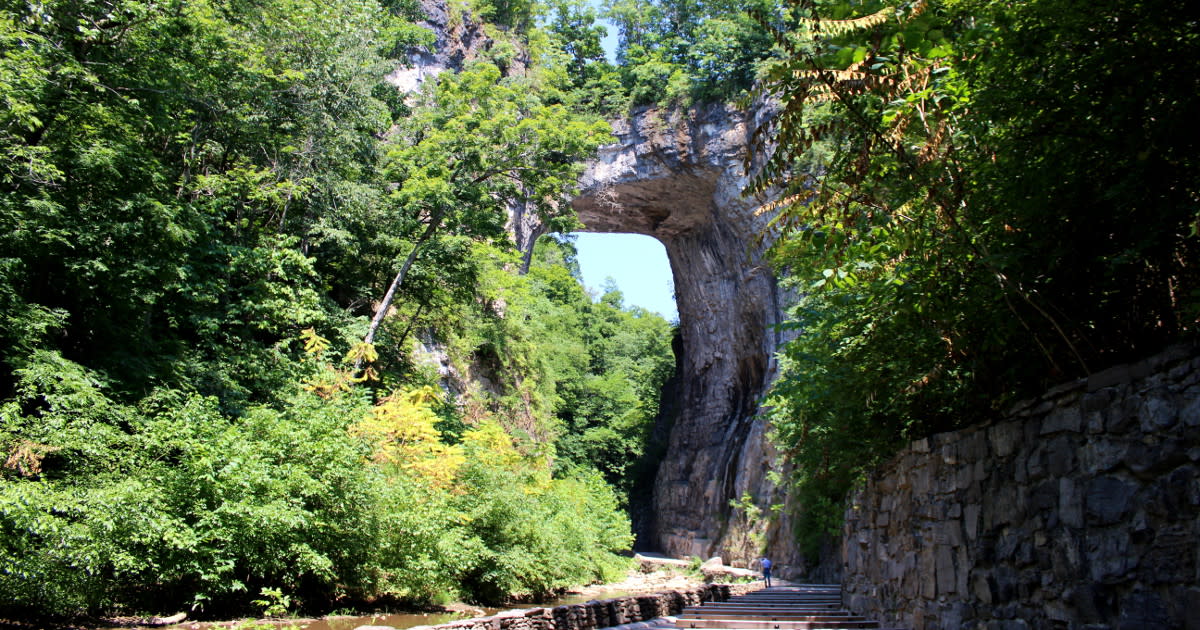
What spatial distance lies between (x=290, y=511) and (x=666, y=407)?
89.3ft

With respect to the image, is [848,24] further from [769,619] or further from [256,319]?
[256,319]

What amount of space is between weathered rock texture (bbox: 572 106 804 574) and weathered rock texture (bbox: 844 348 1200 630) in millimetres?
18353

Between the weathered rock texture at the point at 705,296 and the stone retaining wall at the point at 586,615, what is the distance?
42.5 ft

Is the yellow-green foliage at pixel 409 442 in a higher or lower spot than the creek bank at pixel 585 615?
higher

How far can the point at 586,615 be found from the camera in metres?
9.16

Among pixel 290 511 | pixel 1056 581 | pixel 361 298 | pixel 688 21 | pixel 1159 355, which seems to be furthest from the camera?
pixel 688 21

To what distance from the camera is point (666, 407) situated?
34.8 metres

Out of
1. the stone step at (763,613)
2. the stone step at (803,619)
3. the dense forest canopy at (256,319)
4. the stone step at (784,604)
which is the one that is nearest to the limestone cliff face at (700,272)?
the dense forest canopy at (256,319)

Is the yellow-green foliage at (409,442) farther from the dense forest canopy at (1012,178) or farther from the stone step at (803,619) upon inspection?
the dense forest canopy at (1012,178)

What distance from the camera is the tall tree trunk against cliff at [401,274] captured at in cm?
1502

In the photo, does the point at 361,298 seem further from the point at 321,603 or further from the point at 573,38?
the point at 573,38

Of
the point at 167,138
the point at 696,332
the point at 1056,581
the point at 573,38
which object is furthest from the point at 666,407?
the point at 1056,581

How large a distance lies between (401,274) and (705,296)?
16.4m

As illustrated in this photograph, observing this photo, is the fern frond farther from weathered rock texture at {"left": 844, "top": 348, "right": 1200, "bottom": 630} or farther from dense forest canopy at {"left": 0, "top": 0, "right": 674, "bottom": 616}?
dense forest canopy at {"left": 0, "top": 0, "right": 674, "bottom": 616}
